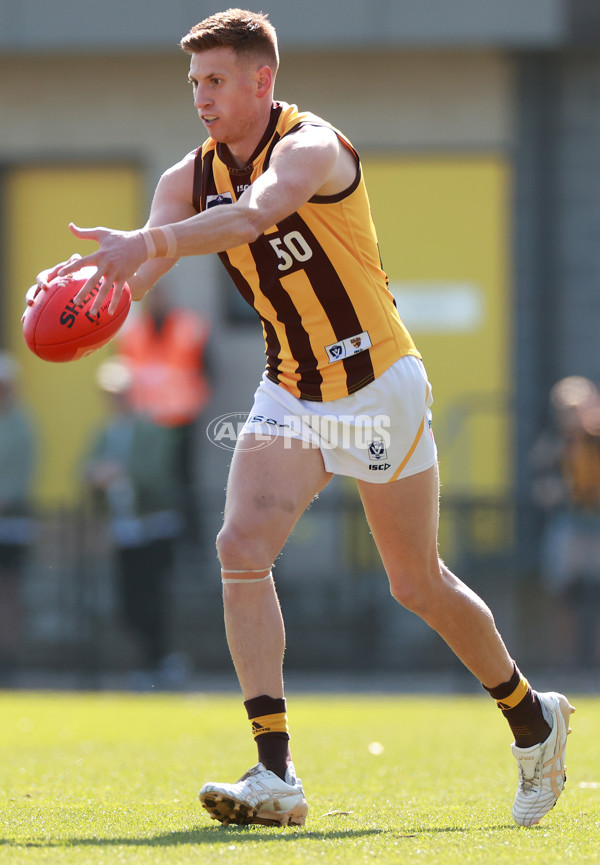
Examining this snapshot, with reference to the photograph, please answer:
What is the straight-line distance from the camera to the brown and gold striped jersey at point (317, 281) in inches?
199

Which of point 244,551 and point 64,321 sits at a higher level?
point 64,321

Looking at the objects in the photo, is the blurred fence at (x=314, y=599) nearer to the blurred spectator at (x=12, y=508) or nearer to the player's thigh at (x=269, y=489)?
the blurred spectator at (x=12, y=508)

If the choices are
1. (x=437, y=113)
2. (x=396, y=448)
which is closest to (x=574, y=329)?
(x=437, y=113)

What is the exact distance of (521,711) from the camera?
534 cm

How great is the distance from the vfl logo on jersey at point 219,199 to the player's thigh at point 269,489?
83 cm

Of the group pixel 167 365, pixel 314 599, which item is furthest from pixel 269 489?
pixel 167 365

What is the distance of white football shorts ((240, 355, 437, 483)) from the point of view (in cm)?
508

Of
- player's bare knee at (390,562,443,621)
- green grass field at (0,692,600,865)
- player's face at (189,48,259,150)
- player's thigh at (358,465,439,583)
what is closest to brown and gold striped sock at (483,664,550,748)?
green grass field at (0,692,600,865)

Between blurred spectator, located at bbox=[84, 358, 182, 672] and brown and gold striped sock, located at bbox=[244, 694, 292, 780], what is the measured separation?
675 cm

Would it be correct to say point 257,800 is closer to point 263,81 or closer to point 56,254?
point 263,81

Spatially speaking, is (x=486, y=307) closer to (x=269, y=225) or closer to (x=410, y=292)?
(x=410, y=292)

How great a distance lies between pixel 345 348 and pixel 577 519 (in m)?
6.70

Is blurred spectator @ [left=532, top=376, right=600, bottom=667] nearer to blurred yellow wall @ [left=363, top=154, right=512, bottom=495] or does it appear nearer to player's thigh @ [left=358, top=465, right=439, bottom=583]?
blurred yellow wall @ [left=363, top=154, right=512, bottom=495]

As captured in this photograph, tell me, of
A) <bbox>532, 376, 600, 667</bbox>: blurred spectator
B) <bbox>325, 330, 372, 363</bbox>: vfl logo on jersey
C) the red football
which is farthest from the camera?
<bbox>532, 376, 600, 667</bbox>: blurred spectator
